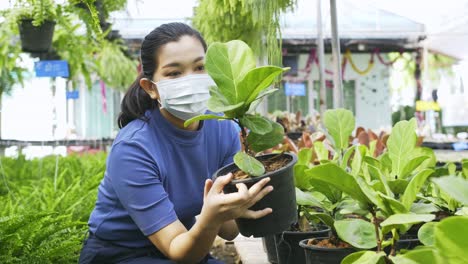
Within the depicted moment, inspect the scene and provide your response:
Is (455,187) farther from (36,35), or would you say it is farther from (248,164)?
(36,35)

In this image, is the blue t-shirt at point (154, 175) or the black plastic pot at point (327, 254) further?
the blue t-shirt at point (154, 175)

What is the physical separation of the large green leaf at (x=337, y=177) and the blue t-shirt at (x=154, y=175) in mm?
513

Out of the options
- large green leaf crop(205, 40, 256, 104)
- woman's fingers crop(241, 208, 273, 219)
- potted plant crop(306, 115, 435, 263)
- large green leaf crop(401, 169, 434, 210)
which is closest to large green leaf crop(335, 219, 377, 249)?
potted plant crop(306, 115, 435, 263)

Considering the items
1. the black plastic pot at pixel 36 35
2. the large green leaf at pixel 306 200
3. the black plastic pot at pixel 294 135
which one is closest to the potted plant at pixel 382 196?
the large green leaf at pixel 306 200

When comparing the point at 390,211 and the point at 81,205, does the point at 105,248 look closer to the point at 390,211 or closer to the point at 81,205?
the point at 390,211

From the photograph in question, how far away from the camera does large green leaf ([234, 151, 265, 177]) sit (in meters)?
1.16

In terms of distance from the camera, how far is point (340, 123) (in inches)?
61.1

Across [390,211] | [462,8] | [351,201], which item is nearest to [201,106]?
[351,201]

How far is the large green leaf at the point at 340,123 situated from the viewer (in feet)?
5.03

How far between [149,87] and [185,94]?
5.8 inches

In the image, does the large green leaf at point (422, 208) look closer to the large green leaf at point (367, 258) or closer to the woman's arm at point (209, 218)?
the large green leaf at point (367, 258)

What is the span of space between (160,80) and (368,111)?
12.1 metres

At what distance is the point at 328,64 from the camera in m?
12.3

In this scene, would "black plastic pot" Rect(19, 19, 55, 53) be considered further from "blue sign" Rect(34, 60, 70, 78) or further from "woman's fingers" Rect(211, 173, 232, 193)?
"woman's fingers" Rect(211, 173, 232, 193)
